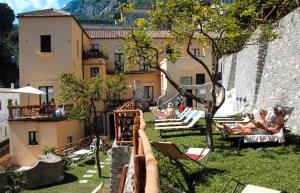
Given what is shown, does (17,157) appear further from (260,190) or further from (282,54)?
(260,190)

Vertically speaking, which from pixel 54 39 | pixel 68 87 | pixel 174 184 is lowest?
pixel 174 184

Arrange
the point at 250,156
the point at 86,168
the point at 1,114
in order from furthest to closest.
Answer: the point at 1,114 → the point at 86,168 → the point at 250,156

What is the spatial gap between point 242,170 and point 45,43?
2824cm

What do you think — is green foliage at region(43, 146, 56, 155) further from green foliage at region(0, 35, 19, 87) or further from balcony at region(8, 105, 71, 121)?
green foliage at region(0, 35, 19, 87)

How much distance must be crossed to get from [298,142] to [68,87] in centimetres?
1524

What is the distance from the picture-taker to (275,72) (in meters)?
17.8

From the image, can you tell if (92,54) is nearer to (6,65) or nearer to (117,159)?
(6,65)

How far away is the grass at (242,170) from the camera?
27.7 feet

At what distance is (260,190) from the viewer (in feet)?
21.9

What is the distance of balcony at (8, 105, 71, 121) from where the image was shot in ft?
93.4

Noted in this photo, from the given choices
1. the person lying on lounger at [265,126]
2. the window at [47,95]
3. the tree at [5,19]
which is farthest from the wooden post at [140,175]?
the tree at [5,19]

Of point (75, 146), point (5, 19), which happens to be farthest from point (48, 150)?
point (5, 19)

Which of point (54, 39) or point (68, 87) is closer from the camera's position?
point (68, 87)

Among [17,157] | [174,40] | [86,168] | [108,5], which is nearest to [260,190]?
[174,40]
